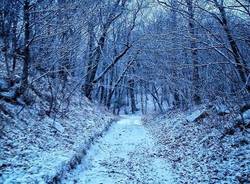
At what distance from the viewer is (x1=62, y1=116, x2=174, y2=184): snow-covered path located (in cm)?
636

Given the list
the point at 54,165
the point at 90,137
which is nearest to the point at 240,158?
the point at 54,165

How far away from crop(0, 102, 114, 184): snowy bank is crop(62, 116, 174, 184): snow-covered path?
1.09 feet

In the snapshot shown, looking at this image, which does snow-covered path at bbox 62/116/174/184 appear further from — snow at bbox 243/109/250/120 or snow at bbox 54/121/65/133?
snow at bbox 243/109/250/120

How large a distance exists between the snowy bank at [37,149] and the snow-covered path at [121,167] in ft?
1.09

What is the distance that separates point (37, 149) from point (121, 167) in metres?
2.41

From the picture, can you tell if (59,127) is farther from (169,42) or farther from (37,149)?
(169,42)

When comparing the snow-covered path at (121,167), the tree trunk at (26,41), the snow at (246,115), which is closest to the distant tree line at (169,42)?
the tree trunk at (26,41)

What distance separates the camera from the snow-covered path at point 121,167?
20.9 feet

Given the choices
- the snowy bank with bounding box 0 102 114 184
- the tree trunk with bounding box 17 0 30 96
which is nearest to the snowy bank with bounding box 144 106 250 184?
the snowy bank with bounding box 0 102 114 184

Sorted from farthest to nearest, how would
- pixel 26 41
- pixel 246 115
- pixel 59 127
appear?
1. pixel 59 127
2. pixel 26 41
3. pixel 246 115

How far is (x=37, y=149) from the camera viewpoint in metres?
6.77

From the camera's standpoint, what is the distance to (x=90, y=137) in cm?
1002

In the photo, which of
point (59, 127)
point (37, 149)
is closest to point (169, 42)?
point (37, 149)

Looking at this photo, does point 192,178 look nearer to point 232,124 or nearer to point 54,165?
point 232,124
